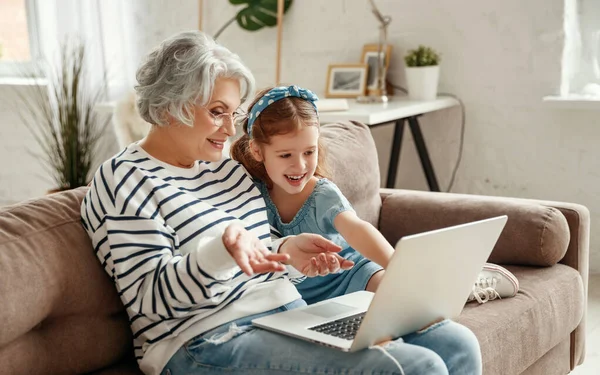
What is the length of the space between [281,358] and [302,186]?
0.45 m

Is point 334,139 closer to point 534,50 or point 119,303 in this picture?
point 119,303

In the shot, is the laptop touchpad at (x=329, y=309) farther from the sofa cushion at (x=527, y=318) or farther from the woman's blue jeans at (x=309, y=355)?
the sofa cushion at (x=527, y=318)

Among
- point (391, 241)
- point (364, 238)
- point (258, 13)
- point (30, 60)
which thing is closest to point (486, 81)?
point (258, 13)

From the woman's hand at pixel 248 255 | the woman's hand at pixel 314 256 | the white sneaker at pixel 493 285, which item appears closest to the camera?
the woman's hand at pixel 248 255

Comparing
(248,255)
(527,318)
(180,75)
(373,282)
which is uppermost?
(180,75)

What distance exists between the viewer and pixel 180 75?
1.57 meters

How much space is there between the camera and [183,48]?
1.60 meters

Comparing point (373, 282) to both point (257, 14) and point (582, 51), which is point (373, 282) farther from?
point (257, 14)

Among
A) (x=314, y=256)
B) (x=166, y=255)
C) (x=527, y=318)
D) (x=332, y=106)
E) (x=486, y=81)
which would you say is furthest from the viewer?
(x=486, y=81)

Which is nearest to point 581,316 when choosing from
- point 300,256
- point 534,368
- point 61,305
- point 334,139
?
point 534,368

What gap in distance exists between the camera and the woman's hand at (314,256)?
151 cm

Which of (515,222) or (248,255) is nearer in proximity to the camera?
(248,255)

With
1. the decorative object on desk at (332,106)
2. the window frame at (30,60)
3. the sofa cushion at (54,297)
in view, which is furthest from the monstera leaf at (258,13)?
the sofa cushion at (54,297)

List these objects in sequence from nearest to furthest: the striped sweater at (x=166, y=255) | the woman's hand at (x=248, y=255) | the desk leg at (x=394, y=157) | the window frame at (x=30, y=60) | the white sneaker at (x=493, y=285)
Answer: the woman's hand at (x=248, y=255) < the striped sweater at (x=166, y=255) < the white sneaker at (x=493, y=285) < the desk leg at (x=394, y=157) < the window frame at (x=30, y=60)
